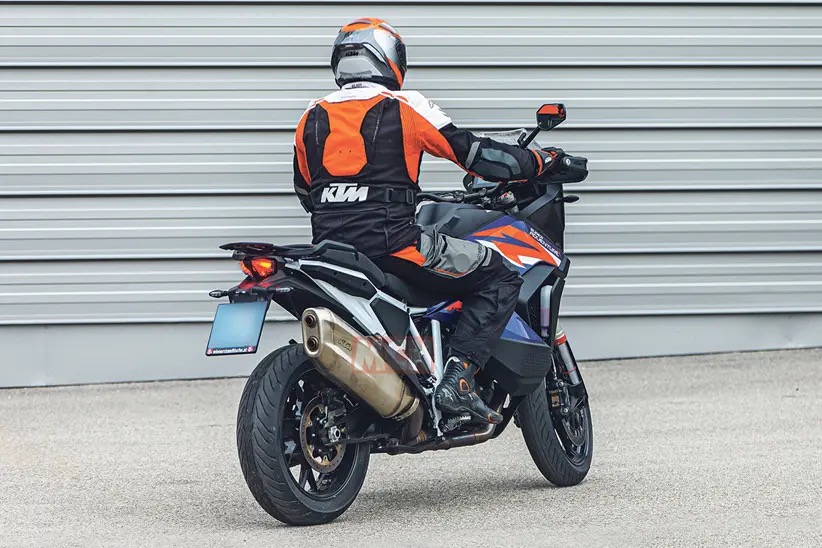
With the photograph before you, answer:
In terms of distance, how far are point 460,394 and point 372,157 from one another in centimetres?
99

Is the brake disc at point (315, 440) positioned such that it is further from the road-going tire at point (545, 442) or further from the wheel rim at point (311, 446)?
the road-going tire at point (545, 442)

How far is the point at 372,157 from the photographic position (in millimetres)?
5547

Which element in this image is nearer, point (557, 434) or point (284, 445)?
point (284, 445)

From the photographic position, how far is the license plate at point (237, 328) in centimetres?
507

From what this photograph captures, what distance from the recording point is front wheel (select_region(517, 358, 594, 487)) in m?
6.17

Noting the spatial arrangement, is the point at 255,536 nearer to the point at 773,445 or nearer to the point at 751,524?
the point at 751,524

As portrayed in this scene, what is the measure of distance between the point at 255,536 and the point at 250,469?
0.24 m

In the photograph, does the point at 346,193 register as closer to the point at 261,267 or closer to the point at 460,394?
the point at 261,267

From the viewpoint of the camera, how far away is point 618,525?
525 centimetres

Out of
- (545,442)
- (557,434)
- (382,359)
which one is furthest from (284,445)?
(557,434)

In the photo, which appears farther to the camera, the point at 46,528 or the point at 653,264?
the point at 653,264

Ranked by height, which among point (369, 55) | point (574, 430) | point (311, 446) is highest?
point (369, 55)

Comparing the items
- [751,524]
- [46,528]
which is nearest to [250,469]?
[46,528]

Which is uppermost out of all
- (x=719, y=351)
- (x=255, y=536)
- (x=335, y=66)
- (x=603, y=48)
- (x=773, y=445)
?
(x=335, y=66)
